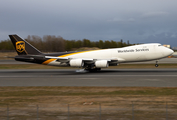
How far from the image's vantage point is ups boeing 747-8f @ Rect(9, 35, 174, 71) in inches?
1380

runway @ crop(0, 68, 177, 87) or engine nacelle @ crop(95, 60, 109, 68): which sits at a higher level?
engine nacelle @ crop(95, 60, 109, 68)

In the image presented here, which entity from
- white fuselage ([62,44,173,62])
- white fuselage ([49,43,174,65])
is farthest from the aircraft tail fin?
white fuselage ([62,44,173,62])

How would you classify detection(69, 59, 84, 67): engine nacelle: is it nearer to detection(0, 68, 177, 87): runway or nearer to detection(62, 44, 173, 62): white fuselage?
detection(0, 68, 177, 87): runway

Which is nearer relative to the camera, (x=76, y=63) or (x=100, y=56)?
(x=76, y=63)

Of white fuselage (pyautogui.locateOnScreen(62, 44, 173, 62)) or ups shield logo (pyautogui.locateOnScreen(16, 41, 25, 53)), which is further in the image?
ups shield logo (pyautogui.locateOnScreen(16, 41, 25, 53))

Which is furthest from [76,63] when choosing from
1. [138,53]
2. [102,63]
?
[138,53]

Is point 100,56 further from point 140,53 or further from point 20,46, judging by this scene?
point 20,46

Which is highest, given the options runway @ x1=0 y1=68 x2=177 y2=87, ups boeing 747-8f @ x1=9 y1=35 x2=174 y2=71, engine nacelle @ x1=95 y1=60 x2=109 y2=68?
ups boeing 747-8f @ x1=9 y1=35 x2=174 y2=71

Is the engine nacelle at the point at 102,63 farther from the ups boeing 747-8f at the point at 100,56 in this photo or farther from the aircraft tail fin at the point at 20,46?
the aircraft tail fin at the point at 20,46

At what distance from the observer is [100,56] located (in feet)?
122

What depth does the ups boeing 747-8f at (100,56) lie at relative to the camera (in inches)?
1380

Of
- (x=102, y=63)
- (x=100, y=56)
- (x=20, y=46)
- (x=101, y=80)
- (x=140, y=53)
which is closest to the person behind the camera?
(x=101, y=80)

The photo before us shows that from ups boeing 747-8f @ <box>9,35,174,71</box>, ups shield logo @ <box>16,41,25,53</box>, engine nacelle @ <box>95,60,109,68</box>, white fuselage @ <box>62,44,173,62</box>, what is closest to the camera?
engine nacelle @ <box>95,60,109,68</box>

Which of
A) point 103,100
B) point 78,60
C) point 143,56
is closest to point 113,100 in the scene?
point 103,100
